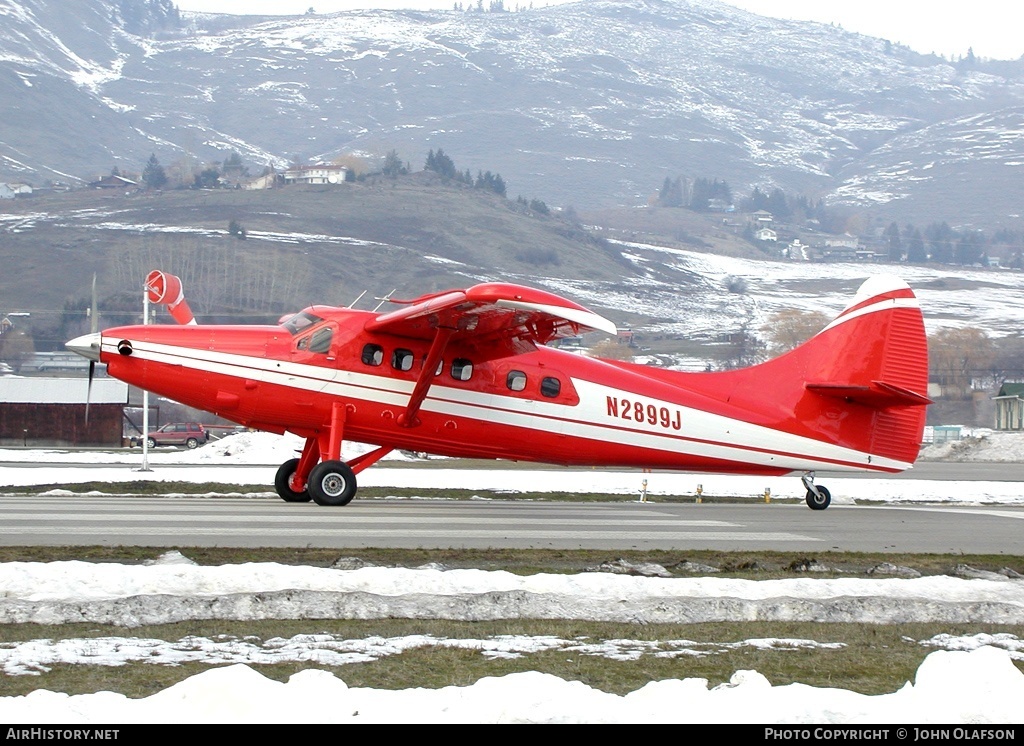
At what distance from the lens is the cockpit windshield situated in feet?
59.7

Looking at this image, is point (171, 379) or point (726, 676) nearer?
point (726, 676)

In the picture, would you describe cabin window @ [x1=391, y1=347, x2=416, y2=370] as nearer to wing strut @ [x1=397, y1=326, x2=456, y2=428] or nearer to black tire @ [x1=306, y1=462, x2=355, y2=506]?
wing strut @ [x1=397, y1=326, x2=456, y2=428]

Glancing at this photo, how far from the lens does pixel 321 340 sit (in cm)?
1802

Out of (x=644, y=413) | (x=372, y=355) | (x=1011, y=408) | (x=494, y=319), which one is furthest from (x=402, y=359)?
(x=1011, y=408)

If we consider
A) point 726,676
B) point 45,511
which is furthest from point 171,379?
point 726,676

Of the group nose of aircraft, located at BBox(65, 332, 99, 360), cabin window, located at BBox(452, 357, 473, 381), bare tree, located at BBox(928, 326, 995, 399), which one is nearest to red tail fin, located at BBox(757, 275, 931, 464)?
cabin window, located at BBox(452, 357, 473, 381)

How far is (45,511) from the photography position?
1539 cm

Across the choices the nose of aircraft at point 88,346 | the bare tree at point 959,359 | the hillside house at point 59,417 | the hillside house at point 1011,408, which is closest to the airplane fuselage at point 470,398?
the nose of aircraft at point 88,346

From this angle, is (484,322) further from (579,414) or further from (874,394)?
(874,394)

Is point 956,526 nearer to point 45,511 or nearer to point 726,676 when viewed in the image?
point 726,676

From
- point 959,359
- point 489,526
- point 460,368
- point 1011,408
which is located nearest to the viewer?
point 489,526

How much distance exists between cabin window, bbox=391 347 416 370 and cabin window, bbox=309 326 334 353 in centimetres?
93

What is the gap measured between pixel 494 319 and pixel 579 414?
2.61 metres

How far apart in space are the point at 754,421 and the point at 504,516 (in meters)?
5.32
